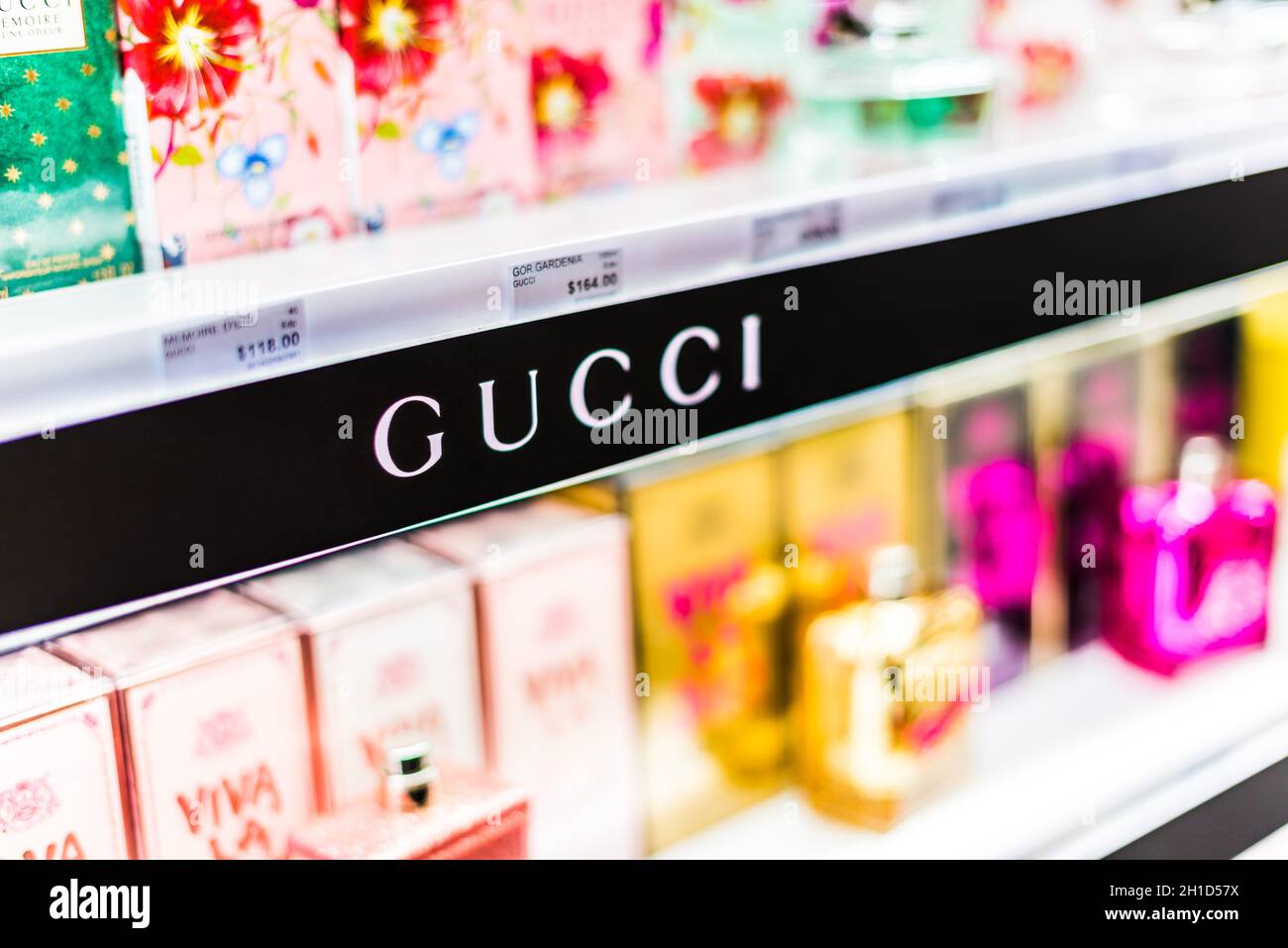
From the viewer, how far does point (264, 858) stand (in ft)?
2.39

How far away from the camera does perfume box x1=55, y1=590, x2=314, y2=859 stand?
26.5 inches

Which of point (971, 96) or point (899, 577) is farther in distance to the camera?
point (899, 577)

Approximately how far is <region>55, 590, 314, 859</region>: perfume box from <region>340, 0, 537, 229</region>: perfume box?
0.76ft

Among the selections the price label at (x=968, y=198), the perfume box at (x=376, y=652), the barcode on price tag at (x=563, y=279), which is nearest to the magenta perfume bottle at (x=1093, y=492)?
the price label at (x=968, y=198)

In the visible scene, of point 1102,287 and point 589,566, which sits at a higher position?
point 1102,287

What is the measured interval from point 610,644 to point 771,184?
33 centimetres

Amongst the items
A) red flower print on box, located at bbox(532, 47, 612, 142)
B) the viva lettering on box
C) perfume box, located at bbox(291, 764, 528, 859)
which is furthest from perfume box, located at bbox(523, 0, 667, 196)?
perfume box, located at bbox(291, 764, 528, 859)

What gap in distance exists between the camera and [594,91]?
0.70 meters

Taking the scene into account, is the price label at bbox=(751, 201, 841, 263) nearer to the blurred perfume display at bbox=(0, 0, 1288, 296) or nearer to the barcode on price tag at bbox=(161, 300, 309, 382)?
the blurred perfume display at bbox=(0, 0, 1288, 296)

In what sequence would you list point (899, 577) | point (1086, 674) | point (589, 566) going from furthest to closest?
point (1086, 674) → point (899, 577) → point (589, 566)

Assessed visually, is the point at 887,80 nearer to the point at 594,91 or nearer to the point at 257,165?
the point at 594,91

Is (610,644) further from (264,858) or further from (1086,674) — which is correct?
(1086,674)
